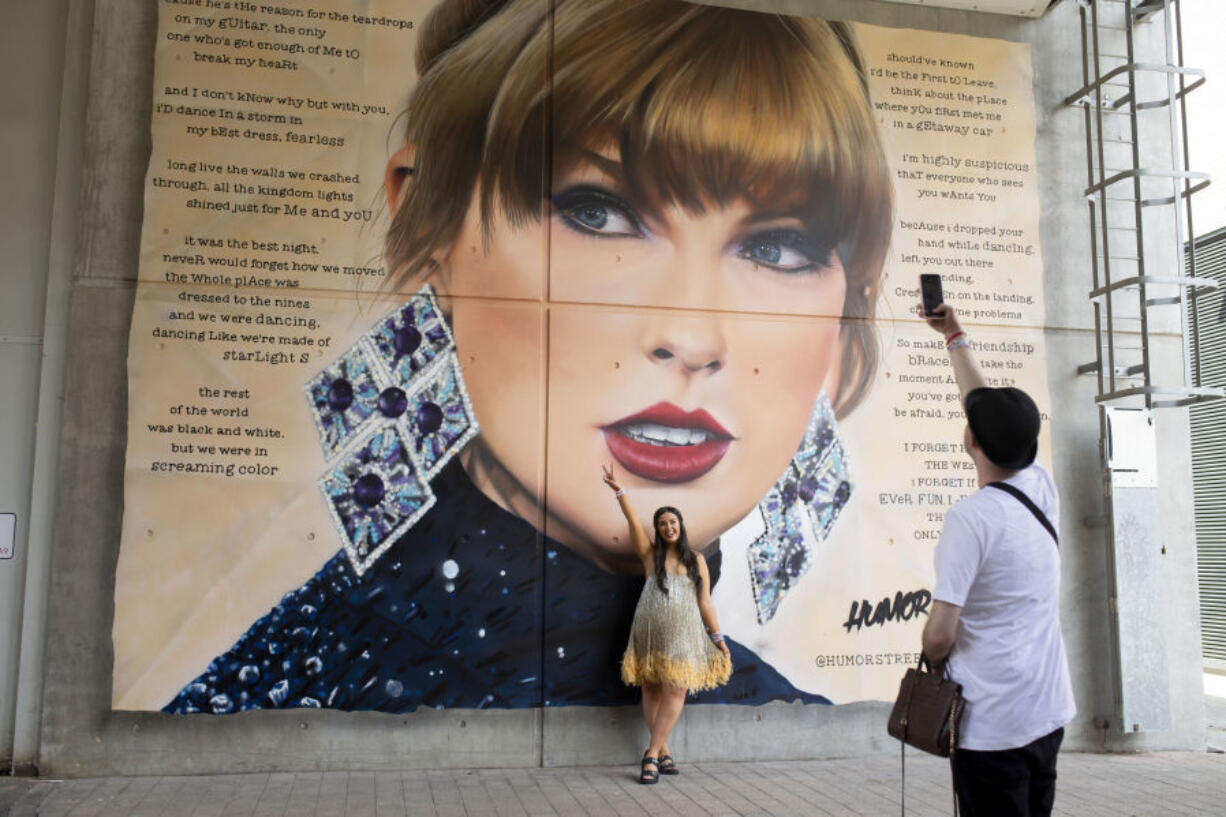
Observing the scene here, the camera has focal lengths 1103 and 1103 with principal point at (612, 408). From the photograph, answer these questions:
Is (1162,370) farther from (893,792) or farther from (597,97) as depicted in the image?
(597,97)

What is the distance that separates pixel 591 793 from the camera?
19.1 feet

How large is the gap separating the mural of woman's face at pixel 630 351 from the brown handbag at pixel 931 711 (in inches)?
152

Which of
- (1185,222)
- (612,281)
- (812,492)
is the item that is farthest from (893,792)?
(1185,222)

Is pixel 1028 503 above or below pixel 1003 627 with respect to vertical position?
above

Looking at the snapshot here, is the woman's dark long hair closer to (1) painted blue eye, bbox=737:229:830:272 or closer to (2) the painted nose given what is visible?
(2) the painted nose

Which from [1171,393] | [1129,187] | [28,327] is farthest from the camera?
[1129,187]

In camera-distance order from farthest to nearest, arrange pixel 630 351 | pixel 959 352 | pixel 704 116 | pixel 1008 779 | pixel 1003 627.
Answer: pixel 704 116, pixel 630 351, pixel 959 352, pixel 1003 627, pixel 1008 779

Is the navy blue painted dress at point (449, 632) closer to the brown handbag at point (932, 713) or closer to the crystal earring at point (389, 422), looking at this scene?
the crystal earring at point (389, 422)

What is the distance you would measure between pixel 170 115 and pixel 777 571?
4542mm

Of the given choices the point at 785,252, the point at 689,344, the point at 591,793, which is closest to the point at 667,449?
the point at 689,344

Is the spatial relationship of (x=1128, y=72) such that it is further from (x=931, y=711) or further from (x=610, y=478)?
(x=931, y=711)

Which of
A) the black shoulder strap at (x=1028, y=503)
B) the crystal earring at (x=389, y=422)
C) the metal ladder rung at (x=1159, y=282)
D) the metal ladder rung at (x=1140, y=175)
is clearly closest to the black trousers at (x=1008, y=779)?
the black shoulder strap at (x=1028, y=503)

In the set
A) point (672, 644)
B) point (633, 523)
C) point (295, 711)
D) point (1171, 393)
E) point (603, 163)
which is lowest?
point (295, 711)

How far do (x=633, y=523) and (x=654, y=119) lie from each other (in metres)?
2.56
